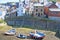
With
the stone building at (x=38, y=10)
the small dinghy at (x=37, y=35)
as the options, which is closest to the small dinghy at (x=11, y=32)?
the small dinghy at (x=37, y=35)

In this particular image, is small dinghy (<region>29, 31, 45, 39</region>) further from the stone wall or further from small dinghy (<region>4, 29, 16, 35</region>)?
small dinghy (<region>4, 29, 16, 35</region>)

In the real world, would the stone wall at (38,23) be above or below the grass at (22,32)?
above

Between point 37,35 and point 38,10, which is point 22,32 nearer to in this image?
point 37,35

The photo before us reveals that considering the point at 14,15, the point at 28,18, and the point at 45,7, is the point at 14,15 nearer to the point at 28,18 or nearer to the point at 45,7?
the point at 28,18

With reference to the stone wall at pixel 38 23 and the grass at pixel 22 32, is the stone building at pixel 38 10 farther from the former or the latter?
the grass at pixel 22 32

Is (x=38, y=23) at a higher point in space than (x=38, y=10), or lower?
lower

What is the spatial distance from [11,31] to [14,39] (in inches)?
4.2

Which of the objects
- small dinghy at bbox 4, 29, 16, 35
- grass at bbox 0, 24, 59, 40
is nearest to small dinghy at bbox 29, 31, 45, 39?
grass at bbox 0, 24, 59, 40

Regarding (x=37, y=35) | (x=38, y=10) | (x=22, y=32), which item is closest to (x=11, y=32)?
(x=22, y=32)

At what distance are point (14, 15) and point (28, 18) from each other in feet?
0.59

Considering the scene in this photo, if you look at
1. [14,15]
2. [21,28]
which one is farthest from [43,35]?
[14,15]

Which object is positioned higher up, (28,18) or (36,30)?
(28,18)

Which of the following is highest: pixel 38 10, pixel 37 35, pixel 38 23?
pixel 38 10

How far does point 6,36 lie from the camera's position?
2.18 metres
